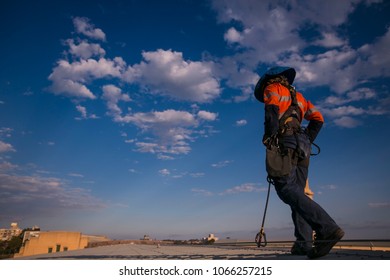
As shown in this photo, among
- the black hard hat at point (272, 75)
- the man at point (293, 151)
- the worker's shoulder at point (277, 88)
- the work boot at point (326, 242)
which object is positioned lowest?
the work boot at point (326, 242)

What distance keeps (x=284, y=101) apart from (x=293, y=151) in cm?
62

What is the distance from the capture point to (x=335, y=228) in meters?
2.77

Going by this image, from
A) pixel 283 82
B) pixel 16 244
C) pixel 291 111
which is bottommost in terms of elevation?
pixel 16 244

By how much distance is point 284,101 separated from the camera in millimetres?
3469

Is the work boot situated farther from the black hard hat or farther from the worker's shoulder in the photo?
the black hard hat

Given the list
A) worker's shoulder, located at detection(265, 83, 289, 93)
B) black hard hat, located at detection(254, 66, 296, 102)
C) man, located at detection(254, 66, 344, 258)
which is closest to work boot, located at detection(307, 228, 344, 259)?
man, located at detection(254, 66, 344, 258)

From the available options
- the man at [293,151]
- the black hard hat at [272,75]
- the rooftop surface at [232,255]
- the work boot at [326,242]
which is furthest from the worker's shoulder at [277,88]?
the rooftop surface at [232,255]

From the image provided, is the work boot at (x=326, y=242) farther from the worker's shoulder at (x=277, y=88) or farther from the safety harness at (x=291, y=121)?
the worker's shoulder at (x=277, y=88)

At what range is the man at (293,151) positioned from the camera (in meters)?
2.84

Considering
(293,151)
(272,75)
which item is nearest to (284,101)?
(272,75)
